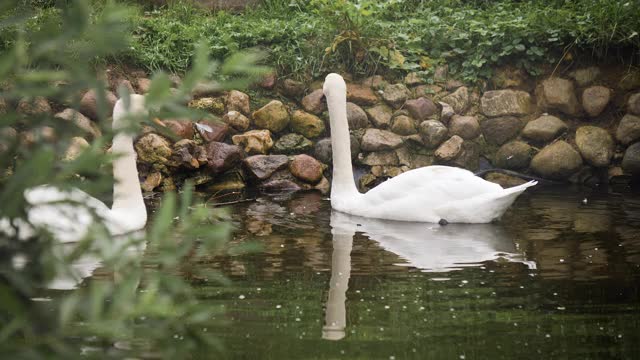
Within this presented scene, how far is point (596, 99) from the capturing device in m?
10.6

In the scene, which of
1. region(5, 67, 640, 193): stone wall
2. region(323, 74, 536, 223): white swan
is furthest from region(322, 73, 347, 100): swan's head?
region(5, 67, 640, 193): stone wall

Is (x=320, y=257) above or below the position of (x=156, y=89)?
above

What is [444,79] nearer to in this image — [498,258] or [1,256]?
[498,258]

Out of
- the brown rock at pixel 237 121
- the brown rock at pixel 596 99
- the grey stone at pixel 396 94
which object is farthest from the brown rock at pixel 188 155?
the brown rock at pixel 596 99

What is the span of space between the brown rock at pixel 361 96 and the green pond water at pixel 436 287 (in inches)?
97.6

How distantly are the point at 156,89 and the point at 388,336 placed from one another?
2994mm

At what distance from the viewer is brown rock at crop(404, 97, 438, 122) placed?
1084 centimetres

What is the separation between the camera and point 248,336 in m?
4.80

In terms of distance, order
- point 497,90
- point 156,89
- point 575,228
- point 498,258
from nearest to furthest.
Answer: point 156,89 < point 498,258 < point 575,228 < point 497,90

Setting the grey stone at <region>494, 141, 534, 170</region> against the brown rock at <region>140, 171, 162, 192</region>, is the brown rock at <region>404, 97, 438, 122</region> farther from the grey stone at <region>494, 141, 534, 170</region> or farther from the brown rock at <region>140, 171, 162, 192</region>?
the brown rock at <region>140, 171, 162, 192</region>

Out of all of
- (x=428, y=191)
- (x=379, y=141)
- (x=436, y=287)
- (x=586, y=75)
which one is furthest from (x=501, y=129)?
(x=436, y=287)

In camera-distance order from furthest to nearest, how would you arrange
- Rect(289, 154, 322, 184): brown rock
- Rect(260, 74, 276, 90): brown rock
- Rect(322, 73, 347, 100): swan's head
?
Rect(260, 74, 276, 90): brown rock < Rect(289, 154, 322, 184): brown rock < Rect(322, 73, 347, 100): swan's head

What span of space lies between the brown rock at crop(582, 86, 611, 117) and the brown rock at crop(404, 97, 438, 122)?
1607mm

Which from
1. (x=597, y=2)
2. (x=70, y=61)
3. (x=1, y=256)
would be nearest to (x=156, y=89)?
(x=70, y=61)
